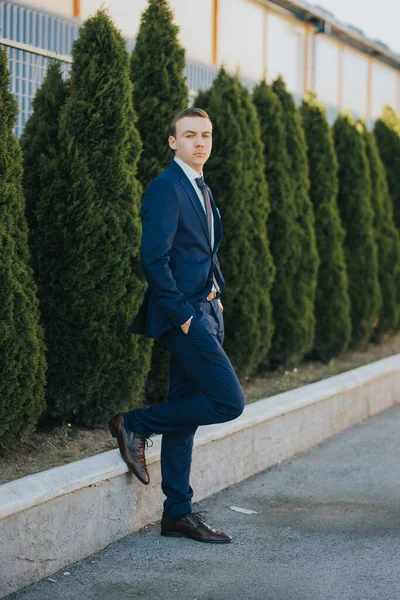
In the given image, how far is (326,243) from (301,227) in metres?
0.65

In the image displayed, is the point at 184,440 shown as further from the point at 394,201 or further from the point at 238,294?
the point at 394,201

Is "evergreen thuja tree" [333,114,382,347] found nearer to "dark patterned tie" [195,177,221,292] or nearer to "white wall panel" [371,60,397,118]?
"dark patterned tie" [195,177,221,292]

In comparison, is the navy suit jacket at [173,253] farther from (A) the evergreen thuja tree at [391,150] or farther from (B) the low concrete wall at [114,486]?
(A) the evergreen thuja tree at [391,150]

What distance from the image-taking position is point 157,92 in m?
6.57

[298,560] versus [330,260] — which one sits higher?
[330,260]

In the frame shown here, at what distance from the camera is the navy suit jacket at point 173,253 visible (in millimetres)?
4047

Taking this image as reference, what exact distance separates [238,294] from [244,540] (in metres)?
3.11

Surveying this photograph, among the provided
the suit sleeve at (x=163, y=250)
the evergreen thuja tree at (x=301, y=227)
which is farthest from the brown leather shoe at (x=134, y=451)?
the evergreen thuja tree at (x=301, y=227)

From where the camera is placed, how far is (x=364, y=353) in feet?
32.9

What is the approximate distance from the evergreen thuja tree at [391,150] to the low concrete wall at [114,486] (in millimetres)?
5003

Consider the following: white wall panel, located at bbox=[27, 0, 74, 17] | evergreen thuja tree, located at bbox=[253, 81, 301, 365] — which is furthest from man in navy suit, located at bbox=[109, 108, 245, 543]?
white wall panel, located at bbox=[27, 0, 74, 17]

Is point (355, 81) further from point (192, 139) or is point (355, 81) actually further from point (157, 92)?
point (192, 139)

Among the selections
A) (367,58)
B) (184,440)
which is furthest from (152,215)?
(367,58)

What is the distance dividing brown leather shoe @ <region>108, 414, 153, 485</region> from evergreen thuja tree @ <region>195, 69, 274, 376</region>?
2848mm
